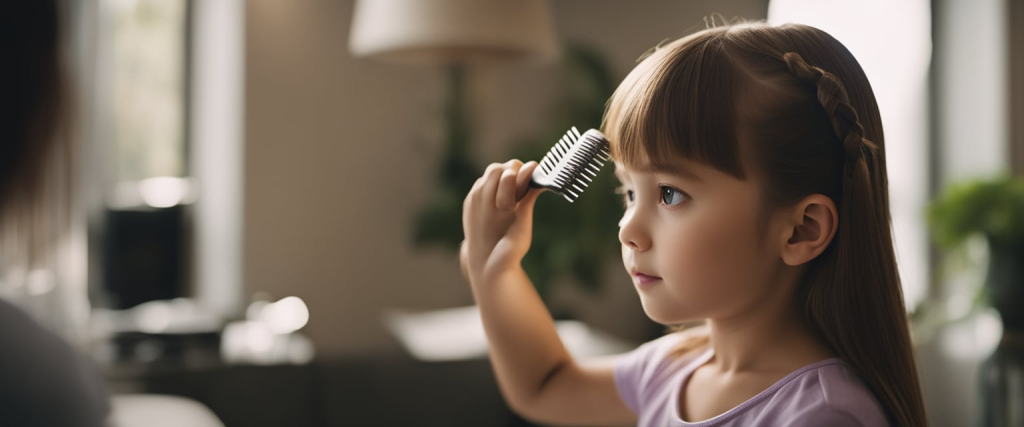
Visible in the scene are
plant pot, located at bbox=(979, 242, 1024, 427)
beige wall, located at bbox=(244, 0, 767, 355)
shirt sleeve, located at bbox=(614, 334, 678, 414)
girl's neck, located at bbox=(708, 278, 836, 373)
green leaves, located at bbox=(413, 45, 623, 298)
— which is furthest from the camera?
beige wall, located at bbox=(244, 0, 767, 355)

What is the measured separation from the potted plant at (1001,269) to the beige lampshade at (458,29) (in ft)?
3.21

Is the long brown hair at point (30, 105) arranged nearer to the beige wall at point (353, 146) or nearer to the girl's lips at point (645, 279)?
the girl's lips at point (645, 279)

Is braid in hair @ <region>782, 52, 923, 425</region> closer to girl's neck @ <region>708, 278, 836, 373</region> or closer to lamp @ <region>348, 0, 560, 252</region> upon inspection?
girl's neck @ <region>708, 278, 836, 373</region>

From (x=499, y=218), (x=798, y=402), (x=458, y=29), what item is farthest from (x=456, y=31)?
(x=798, y=402)

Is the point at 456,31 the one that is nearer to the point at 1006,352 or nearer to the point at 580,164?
the point at 580,164

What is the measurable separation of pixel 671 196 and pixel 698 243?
0.14 feet

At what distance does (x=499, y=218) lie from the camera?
0.70 m

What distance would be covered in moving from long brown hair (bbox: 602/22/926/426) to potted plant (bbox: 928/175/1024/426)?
4.12ft

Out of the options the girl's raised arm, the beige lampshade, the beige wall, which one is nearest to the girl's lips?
the girl's raised arm

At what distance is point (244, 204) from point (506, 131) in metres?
0.90

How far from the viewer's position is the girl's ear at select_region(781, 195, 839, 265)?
0.59 metres

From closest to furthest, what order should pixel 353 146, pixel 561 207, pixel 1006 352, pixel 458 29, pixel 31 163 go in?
1. pixel 31 163
2. pixel 458 29
3. pixel 1006 352
4. pixel 561 207
5. pixel 353 146

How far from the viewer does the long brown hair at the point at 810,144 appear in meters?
0.58

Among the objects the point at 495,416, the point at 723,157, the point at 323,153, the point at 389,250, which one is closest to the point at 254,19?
the point at 323,153
